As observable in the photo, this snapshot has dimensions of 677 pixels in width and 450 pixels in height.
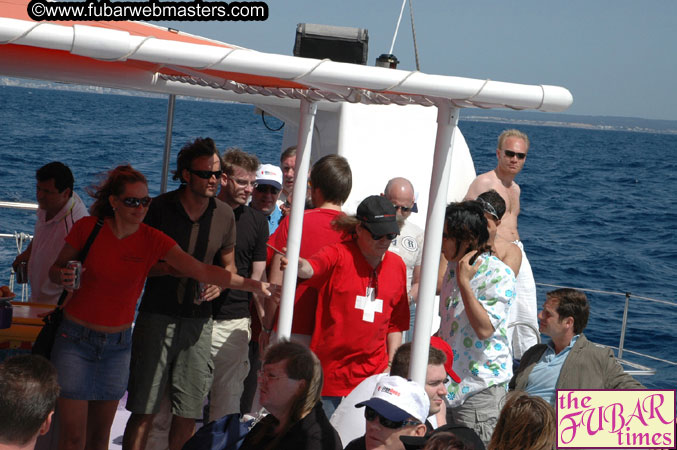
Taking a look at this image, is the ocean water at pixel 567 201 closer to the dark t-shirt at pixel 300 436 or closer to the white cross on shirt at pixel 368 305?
the white cross on shirt at pixel 368 305

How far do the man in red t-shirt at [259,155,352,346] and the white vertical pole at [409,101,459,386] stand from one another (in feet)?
2.02

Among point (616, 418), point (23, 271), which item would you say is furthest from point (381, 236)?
point (23, 271)

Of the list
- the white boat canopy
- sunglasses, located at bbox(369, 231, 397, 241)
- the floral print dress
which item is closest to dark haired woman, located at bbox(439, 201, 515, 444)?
the floral print dress

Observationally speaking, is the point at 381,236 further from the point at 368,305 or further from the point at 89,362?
the point at 89,362

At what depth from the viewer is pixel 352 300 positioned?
11.9 feet

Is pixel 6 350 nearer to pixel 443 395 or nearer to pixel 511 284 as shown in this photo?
pixel 443 395

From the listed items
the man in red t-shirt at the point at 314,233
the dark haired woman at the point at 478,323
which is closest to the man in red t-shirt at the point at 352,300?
the man in red t-shirt at the point at 314,233

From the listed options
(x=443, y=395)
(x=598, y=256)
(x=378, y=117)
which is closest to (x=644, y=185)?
(x=598, y=256)

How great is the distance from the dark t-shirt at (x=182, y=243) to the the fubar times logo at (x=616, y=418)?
5.87ft

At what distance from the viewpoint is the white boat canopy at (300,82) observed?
2.37m

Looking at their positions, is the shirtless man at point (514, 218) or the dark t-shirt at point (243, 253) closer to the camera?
the dark t-shirt at point (243, 253)

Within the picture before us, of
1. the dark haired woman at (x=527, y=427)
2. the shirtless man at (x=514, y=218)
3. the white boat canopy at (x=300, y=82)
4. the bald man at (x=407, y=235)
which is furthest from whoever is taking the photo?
the shirtless man at (x=514, y=218)

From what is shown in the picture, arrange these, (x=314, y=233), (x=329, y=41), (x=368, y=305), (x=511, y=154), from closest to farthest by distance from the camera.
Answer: (x=368, y=305)
(x=314, y=233)
(x=329, y=41)
(x=511, y=154)

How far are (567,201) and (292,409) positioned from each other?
118 ft
